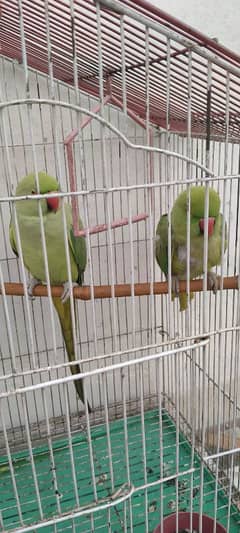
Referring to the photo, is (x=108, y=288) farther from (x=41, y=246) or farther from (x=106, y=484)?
(x=106, y=484)

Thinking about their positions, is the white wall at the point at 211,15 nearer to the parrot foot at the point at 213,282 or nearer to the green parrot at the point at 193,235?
the green parrot at the point at 193,235

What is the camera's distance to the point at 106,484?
1177 mm

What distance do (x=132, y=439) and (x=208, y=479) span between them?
253 mm

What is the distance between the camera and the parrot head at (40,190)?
2.74 feet

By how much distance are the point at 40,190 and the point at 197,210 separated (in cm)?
29

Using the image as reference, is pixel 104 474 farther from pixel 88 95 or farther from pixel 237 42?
pixel 237 42

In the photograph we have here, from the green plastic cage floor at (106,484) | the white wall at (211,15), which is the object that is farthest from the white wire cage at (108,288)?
the white wall at (211,15)

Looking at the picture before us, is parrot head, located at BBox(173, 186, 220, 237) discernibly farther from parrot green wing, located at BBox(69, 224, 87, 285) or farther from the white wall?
the white wall

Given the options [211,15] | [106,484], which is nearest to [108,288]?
[106,484]

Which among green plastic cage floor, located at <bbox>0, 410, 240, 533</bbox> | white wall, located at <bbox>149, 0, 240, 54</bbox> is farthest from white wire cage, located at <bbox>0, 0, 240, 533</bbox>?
white wall, located at <bbox>149, 0, 240, 54</bbox>

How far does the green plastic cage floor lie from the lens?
1.08 m

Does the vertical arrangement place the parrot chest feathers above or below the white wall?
below

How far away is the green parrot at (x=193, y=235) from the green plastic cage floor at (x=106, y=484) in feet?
1.60

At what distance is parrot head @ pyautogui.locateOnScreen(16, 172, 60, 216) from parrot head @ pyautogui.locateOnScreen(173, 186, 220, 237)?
241 mm
